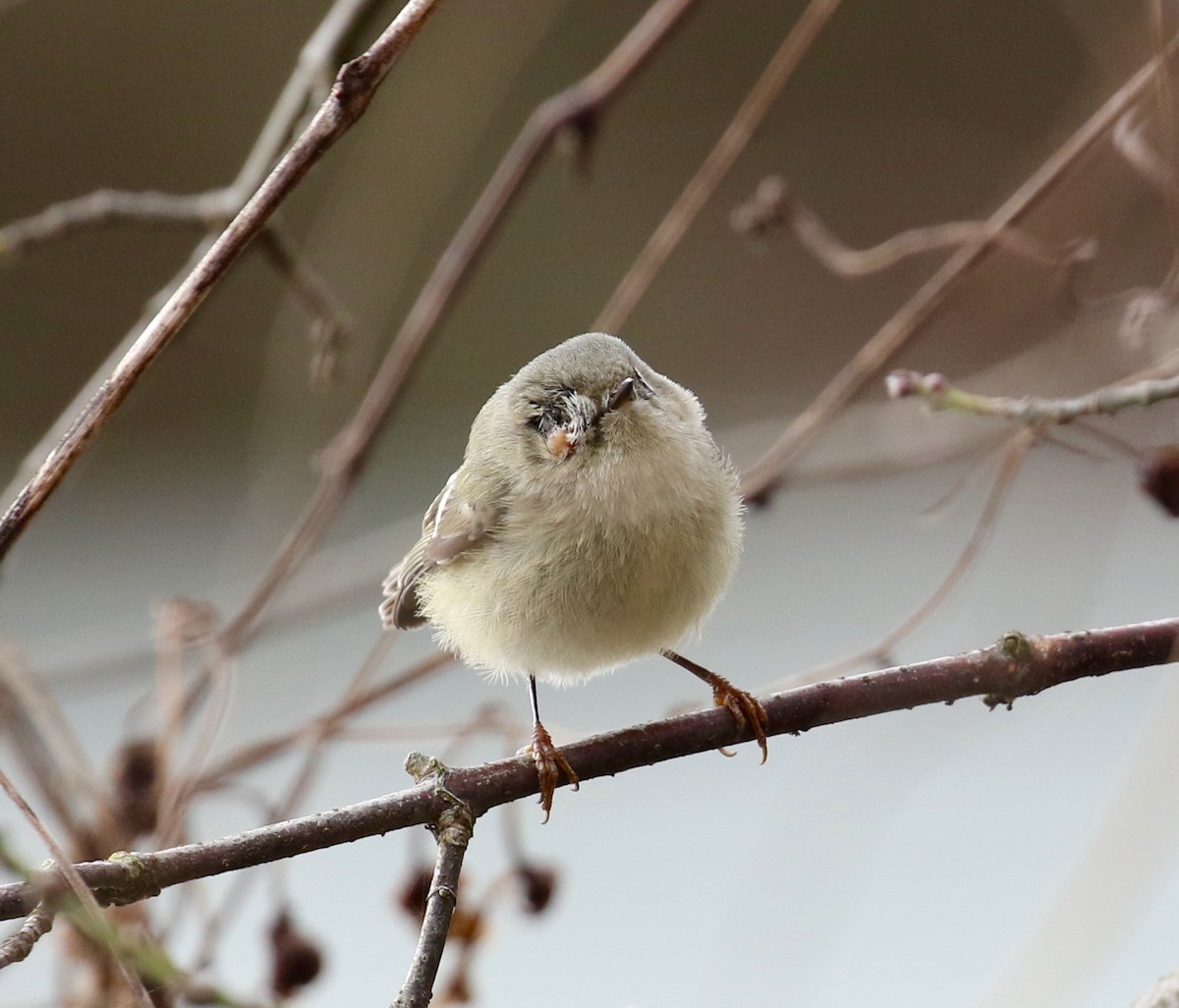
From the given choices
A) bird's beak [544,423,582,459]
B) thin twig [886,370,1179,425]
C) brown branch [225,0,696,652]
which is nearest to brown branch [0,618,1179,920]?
thin twig [886,370,1179,425]

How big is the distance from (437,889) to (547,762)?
20.8 inches

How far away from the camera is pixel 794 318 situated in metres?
4.73

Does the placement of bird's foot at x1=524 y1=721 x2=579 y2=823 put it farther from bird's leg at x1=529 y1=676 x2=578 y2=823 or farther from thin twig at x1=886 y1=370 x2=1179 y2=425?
thin twig at x1=886 y1=370 x2=1179 y2=425

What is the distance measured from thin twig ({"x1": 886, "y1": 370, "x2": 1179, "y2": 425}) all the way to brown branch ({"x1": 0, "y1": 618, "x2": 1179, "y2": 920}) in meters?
0.22

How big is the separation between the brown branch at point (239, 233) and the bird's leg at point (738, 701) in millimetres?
669

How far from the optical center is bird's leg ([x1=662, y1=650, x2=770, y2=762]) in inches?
53.0

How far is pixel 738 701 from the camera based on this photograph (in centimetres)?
153

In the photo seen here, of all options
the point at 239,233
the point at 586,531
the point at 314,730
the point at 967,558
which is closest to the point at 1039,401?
the point at 967,558

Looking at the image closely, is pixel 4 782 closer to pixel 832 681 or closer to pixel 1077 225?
pixel 832 681

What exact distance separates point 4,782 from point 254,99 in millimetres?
3872

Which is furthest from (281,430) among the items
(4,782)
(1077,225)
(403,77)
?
(4,782)

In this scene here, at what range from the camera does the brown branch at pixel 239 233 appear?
93cm

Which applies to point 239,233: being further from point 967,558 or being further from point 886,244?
point 886,244

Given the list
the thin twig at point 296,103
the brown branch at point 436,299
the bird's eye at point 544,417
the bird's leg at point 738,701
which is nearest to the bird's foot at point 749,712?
the bird's leg at point 738,701
